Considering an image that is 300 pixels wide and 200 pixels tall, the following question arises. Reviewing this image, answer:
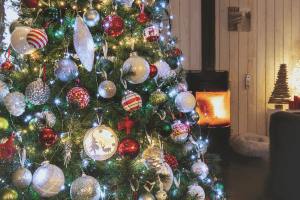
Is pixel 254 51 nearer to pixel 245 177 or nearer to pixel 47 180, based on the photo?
pixel 245 177

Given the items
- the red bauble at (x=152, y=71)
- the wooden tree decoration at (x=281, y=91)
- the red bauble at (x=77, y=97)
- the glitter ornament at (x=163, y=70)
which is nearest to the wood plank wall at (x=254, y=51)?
the wooden tree decoration at (x=281, y=91)

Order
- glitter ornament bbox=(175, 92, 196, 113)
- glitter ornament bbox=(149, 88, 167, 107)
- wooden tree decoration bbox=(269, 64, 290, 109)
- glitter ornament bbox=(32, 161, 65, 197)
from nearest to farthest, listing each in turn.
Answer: glitter ornament bbox=(32, 161, 65, 197) → glitter ornament bbox=(149, 88, 167, 107) → glitter ornament bbox=(175, 92, 196, 113) → wooden tree decoration bbox=(269, 64, 290, 109)

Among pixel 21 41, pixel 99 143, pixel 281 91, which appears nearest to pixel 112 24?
pixel 21 41

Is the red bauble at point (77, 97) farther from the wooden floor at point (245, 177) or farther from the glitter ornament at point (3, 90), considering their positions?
the wooden floor at point (245, 177)

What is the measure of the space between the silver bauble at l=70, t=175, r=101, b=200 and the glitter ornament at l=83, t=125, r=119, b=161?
0.08 meters

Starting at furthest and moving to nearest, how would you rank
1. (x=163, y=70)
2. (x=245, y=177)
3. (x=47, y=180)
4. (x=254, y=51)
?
(x=254, y=51) → (x=245, y=177) → (x=163, y=70) → (x=47, y=180)

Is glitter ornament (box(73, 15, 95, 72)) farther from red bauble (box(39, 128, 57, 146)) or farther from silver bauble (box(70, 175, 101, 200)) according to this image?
silver bauble (box(70, 175, 101, 200))

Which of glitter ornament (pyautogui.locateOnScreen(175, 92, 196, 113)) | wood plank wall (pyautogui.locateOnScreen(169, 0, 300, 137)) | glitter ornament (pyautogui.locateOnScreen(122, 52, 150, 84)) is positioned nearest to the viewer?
glitter ornament (pyautogui.locateOnScreen(122, 52, 150, 84))

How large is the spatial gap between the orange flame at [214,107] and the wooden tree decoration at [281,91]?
76 centimetres

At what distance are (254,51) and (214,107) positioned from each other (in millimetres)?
1216

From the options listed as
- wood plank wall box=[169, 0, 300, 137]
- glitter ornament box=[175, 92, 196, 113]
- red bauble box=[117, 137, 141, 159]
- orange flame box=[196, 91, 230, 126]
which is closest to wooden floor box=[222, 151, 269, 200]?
orange flame box=[196, 91, 230, 126]

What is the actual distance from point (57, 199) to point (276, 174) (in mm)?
1411

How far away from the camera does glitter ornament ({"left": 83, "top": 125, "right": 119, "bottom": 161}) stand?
2.31 feet

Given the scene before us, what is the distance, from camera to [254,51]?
3.29m
